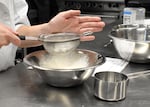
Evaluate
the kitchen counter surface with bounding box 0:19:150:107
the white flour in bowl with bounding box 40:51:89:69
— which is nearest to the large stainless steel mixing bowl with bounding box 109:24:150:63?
the kitchen counter surface with bounding box 0:19:150:107

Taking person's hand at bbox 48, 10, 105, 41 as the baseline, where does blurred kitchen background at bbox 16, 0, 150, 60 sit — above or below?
A: below

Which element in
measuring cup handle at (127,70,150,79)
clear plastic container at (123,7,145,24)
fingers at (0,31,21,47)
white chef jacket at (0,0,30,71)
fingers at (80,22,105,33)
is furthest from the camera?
clear plastic container at (123,7,145,24)

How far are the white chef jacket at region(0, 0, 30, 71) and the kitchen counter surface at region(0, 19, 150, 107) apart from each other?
17cm

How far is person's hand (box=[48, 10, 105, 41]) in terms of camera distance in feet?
3.97

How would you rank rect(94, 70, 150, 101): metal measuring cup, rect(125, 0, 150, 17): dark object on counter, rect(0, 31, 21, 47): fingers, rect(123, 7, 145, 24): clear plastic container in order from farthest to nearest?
rect(125, 0, 150, 17): dark object on counter
rect(123, 7, 145, 24): clear plastic container
rect(0, 31, 21, 47): fingers
rect(94, 70, 150, 101): metal measuring cup

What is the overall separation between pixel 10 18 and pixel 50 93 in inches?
22.3

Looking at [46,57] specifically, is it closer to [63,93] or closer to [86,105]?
[63,93]

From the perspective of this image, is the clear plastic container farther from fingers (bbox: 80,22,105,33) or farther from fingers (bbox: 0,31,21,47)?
fingers (bbox: 0,31,21,47)

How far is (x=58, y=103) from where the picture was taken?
895mm

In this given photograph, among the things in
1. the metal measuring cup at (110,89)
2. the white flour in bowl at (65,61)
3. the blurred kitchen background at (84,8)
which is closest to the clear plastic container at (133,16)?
the blurred kitchen background at (84,8)

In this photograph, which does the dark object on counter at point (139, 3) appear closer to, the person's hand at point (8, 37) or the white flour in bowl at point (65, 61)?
the white flour in bowl at point (65, 61)

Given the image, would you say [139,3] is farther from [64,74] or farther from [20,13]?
[64,74]

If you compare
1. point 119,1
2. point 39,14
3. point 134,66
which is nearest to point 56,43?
point 134,66

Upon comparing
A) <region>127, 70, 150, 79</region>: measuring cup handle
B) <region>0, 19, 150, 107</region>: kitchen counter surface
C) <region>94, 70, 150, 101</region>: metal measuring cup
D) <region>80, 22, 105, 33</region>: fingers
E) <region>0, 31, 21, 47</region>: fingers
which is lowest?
<region>127, 70, 150, 79</region>: measuring cup handle
